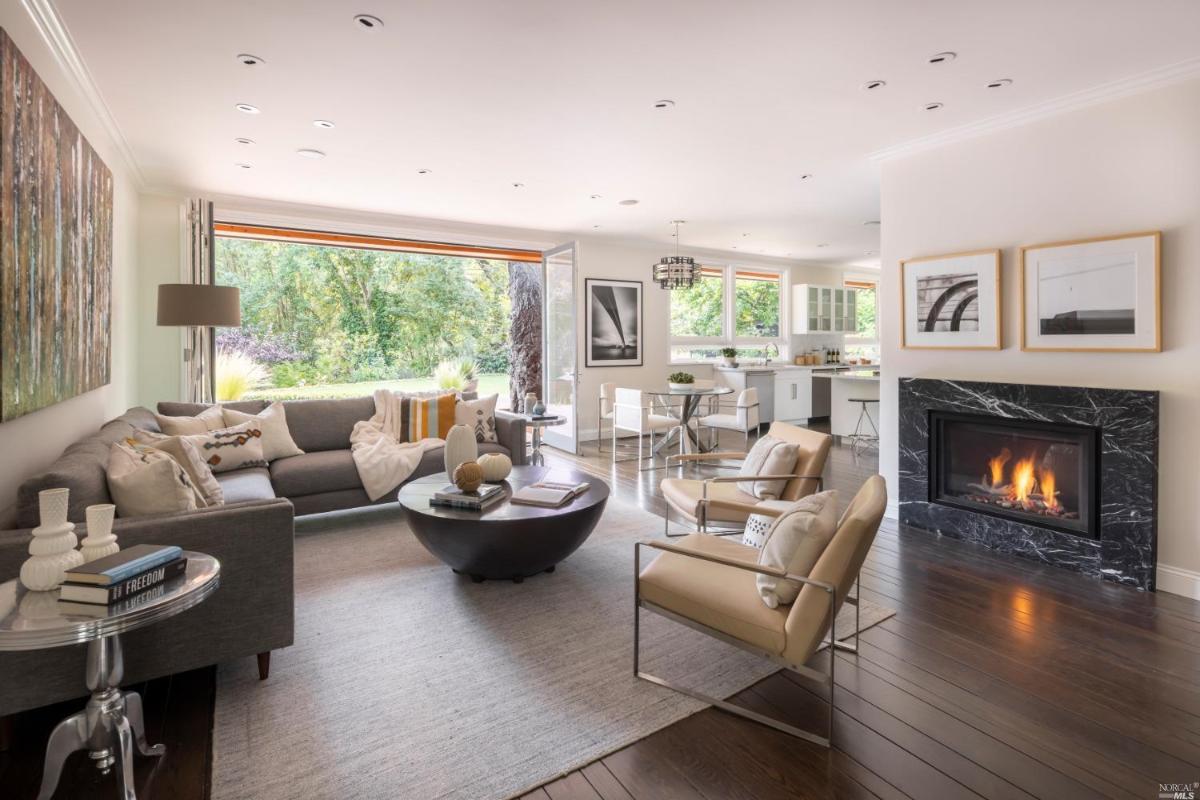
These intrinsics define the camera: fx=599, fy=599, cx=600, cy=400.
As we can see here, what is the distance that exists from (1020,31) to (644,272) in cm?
570

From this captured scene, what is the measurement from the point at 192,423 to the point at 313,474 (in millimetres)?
840

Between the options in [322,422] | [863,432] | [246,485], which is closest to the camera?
[246,485]

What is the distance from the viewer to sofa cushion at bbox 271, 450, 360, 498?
3963mm

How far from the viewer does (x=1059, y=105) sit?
3342mm

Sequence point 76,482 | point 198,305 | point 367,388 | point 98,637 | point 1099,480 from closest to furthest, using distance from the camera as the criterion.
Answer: point 98,637 → point 76,482 → point 1099,480 → point 198,305 → point 367,388

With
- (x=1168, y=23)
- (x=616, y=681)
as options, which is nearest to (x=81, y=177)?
(x=616, y=681)

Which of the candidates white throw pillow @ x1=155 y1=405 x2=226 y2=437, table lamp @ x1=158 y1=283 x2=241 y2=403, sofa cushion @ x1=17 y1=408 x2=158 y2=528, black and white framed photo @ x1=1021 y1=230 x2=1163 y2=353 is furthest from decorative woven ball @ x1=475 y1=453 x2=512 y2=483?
black and white framed photo @ x1=1021 y1=230 x2=1163 y2=353

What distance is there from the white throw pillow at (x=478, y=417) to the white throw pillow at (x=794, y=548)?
329 cm

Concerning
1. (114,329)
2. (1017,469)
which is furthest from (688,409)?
(114,329)

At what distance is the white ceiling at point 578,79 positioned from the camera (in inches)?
97.3

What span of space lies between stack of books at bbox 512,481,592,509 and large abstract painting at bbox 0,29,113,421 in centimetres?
200

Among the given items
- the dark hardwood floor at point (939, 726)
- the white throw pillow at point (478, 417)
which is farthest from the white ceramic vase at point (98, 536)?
the white throw pillow at point (478, 417)

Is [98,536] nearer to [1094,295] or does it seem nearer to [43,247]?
[43,247]

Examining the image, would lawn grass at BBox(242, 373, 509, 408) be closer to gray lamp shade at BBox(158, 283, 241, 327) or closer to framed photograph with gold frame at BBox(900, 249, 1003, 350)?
gray lamp shade at BBox(158, 283, 241, 327)
